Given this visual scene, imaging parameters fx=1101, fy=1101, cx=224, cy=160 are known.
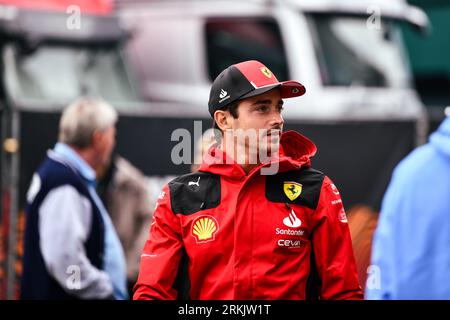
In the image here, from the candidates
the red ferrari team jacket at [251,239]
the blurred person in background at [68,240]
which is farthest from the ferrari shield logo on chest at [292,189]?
the blurred person in background at [68,240]

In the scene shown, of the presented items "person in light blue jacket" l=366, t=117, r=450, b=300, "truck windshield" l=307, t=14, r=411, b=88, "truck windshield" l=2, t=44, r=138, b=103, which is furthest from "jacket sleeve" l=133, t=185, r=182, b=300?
"truck windshield" l=307, t=14, r=411, b=88

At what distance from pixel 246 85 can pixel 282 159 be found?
32 cm

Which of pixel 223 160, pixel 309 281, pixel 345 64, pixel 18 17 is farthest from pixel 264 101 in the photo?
pixel 345 64

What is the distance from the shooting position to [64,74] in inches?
476

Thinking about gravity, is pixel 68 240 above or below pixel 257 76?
below

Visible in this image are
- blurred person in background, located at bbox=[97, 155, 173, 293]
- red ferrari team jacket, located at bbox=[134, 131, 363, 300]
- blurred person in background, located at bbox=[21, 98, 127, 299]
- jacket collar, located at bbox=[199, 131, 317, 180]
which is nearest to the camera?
red ferrari team jacket, located at bbox=[134, 131, 363, 300]

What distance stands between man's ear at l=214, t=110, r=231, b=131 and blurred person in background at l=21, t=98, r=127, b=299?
2.10 m

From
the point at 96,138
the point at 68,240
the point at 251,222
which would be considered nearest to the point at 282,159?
the point at 251,222

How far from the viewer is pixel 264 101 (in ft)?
13.7

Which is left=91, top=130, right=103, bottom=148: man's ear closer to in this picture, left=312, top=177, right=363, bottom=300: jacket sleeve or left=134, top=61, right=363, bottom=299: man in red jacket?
left=134, top=61, right=363, bottom=299: man in red jacket

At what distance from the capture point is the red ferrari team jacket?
400cm

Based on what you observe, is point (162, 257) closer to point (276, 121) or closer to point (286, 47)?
point (276, 121)
